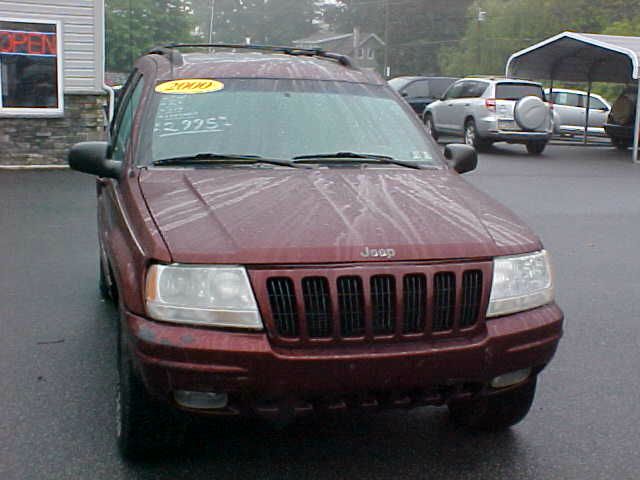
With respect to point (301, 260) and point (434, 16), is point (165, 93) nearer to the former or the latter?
point (301, 260)

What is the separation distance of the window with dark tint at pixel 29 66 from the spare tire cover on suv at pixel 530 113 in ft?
32.8

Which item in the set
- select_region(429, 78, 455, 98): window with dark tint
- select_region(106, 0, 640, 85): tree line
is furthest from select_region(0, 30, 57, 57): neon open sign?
select_region(106, 0, 640, 85): tree line

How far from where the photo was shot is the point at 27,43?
14.5 metres

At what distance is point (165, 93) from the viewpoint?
4.66 meters

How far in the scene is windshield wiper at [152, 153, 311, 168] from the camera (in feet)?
14.0

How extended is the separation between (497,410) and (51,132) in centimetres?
1260

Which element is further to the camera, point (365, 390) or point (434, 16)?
point (434, 16)

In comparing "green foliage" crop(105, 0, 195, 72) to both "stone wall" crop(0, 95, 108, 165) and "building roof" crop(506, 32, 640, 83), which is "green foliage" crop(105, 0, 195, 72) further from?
"stone wall" crop(0, 95, 108, 165)

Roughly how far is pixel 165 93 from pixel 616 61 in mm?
21056

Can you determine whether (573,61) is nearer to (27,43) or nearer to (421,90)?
(421,90)

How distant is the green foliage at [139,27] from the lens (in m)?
45.4

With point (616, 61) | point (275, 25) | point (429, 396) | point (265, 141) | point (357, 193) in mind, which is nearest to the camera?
point (429, 396)

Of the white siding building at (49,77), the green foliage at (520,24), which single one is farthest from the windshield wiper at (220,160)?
the green foliage at (520,24)

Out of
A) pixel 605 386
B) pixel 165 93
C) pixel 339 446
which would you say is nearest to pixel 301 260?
pixel 339 446
